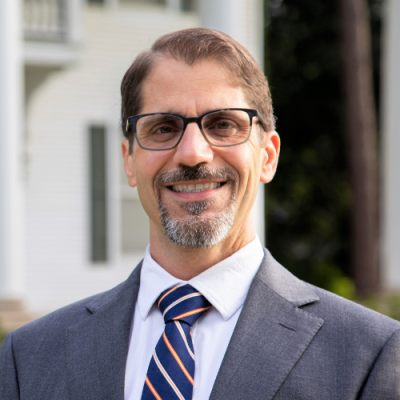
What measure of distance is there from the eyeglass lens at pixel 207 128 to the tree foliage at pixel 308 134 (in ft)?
42.2

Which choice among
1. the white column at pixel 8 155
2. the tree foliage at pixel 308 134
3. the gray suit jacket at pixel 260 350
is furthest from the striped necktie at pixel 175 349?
the tree foliage at pixel 308 134

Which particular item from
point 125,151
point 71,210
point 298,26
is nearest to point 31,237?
point 71,210

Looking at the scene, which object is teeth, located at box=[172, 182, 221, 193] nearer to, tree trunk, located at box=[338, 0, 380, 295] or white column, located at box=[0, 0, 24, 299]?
white column, located at box=[0, 0, 24, 299]

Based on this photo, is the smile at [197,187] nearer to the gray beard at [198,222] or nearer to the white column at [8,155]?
the gray beard at [198,222]

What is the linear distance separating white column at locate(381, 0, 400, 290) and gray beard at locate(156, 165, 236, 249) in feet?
36.4

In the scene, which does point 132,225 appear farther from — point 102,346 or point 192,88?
point 192,88

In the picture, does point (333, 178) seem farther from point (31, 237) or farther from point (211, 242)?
point (211, 242)

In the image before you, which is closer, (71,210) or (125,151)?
(125,151)

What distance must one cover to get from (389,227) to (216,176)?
1150 cm

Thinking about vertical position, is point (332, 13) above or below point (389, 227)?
above

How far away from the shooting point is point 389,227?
1265 centimetres

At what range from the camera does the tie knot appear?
1.86 metres

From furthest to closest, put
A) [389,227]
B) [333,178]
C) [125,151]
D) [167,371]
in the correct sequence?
[333,178]
[389,227]
[125,151]
[167,371]

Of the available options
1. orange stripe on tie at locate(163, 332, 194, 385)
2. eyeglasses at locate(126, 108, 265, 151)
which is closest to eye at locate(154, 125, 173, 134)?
eyeglasses at locate(126, 108, 265, 151)
